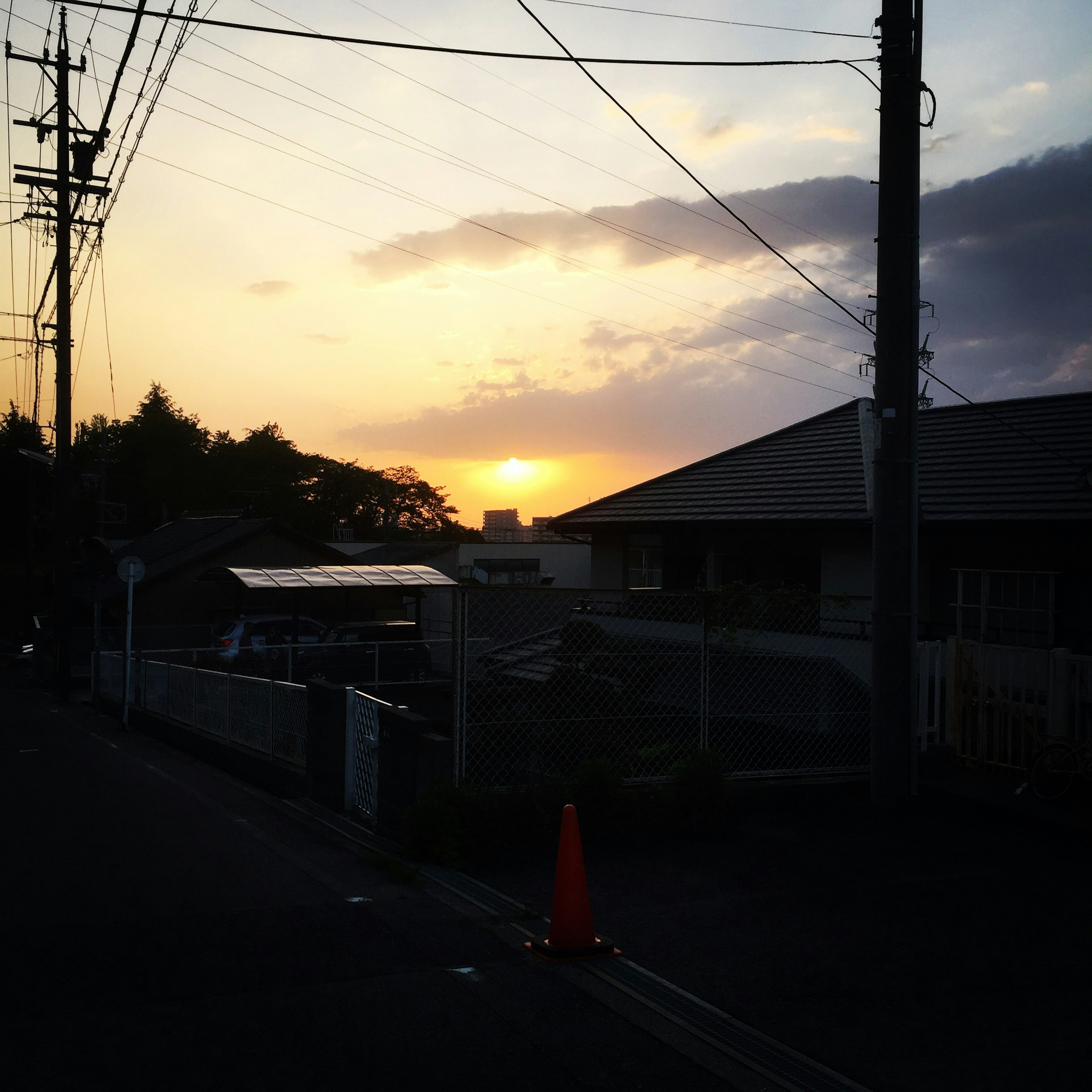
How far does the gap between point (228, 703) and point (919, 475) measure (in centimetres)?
1086

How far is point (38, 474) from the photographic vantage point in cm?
5847

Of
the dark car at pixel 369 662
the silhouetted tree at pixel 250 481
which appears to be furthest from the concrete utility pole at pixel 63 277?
the silhouetted tree at pixel 250 481

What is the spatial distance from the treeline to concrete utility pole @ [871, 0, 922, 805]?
73.6 meters

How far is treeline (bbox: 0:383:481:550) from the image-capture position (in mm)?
83125

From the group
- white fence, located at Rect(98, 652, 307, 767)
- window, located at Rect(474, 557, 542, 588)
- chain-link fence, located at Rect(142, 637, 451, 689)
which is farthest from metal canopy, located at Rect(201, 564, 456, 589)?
window, located at Rect(474, 557, 542, 588)

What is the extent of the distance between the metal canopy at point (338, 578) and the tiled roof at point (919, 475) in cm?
531

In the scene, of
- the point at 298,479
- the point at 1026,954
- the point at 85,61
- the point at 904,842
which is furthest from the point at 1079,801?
the point at 298,479

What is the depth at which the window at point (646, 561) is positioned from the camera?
69.3 feet

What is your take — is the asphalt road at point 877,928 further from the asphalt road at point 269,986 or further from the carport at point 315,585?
the carport at point 315,585

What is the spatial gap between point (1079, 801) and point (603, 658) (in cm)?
459

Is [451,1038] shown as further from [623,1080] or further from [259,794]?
[259,794]

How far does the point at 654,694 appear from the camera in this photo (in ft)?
31.6

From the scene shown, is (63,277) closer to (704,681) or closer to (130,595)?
(130,595)

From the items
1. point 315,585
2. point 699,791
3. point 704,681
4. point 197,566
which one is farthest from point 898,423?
point 197,566
